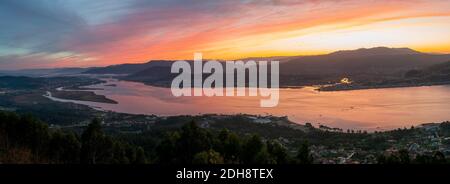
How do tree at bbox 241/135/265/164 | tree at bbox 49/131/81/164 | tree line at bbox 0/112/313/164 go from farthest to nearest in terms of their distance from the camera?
tree at bbox 49/131/81/164 < tree line at bbox 0/112/313/164 < tree at bbox 241/135/265/164

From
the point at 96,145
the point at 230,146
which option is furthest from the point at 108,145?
the point at 230,146

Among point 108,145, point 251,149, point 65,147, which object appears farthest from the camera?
point 108,145

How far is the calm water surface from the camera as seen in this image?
106 feet

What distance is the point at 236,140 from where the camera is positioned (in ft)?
29.6

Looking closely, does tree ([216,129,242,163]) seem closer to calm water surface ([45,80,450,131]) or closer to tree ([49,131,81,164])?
tree ([49,131,81,164])

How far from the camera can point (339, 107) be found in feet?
134

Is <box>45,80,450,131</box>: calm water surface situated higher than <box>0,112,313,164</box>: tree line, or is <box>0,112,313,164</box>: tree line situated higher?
<box>0,112,313,164</box>: tree line

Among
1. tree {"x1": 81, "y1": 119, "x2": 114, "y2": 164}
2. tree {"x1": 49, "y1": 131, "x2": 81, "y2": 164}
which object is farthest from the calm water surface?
tree {"x1": 49, "y1": 131, "x2": 81, "y2": 164}

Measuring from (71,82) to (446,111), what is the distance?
64205 millimetres

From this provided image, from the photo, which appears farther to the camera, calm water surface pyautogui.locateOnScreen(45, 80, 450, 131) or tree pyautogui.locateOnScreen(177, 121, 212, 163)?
calm water surface pyautogui.locateOnScreen(45, 80, 450, 131)

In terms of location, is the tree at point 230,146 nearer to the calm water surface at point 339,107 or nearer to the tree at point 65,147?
the tree at point 65,147

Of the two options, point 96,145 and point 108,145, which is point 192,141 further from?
point 96,145

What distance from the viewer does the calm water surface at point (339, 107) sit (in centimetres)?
3238
